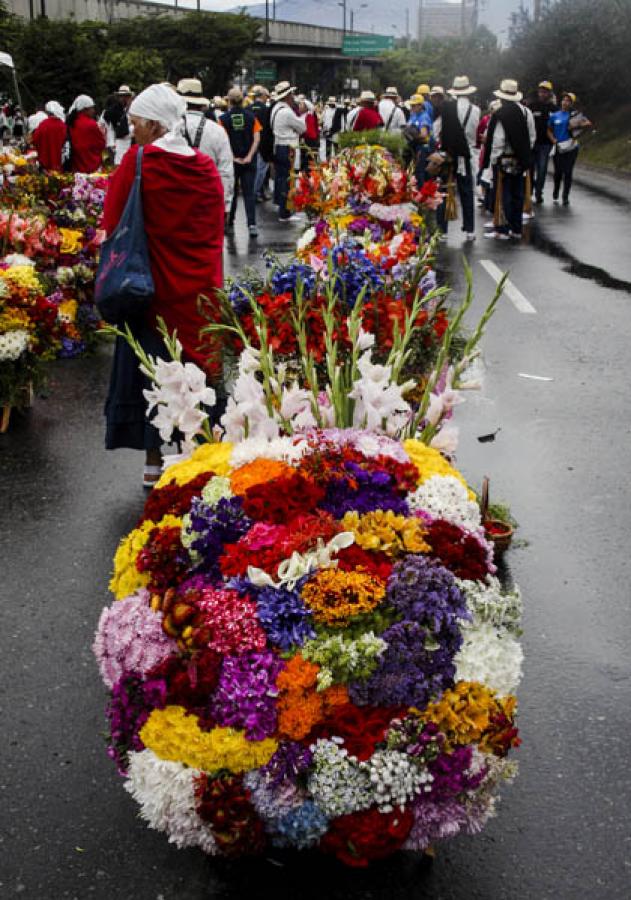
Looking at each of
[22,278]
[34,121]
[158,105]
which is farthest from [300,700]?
[34,121]

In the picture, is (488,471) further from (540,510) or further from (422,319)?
(422,319)

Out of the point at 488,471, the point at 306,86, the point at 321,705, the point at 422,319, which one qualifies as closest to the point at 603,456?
the point at 488,471

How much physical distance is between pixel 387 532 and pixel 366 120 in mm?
15717

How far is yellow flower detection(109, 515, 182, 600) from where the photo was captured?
338cm

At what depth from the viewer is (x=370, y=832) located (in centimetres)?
290

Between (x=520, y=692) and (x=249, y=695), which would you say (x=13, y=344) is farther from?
(x=249, y=695)

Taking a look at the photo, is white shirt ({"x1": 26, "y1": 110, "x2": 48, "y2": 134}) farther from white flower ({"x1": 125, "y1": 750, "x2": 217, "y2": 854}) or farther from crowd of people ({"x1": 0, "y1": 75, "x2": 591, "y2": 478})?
white flower ({"x1": 125, "y1": 750, "x2": 217, "y2": 854})

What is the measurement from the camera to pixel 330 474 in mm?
3355

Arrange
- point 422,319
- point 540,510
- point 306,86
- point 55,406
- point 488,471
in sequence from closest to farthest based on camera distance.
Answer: point 422,319 < point 540,510 < point 488,471 < point 55,406 < point 306,86

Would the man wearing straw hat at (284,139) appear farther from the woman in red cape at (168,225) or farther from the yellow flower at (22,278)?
the woman in red cape at (168,225)

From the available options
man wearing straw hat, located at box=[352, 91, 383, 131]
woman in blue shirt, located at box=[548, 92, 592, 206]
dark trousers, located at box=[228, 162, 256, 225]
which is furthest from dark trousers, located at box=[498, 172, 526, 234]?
woman in blue shirt, located at box=[548, 92, 592, 206]

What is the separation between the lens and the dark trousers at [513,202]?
623 inches

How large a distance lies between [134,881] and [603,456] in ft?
14.5

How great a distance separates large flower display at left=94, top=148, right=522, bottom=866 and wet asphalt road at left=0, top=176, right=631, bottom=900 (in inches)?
9.7
